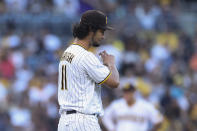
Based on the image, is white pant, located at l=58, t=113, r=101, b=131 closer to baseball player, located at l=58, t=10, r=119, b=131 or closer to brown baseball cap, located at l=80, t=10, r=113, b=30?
baseball player, located at l=58, t=10, r=119, b=131

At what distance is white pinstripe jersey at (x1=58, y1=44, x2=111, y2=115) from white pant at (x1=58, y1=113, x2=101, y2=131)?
7cm

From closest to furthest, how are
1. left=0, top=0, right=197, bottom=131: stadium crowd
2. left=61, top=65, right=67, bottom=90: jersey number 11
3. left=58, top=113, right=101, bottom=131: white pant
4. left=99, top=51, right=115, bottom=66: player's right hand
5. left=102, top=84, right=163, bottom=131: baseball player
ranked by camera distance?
left=58, top=113, right=101, bottom=131: white pant, left=61, top=65, right=67, bottom=90: jersey number 11, left=99, top=51, right=115, bottom=66: player's right hand, left=102, top=84, right=163, bottom=131: baseball player, left=0, top=0, right=197, bottom=131: stadium crowd

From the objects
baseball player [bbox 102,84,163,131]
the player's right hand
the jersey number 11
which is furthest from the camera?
baseball player [bbox 102,84,163,131]

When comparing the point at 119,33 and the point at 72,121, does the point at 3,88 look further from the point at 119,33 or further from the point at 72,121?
the point at 72,121

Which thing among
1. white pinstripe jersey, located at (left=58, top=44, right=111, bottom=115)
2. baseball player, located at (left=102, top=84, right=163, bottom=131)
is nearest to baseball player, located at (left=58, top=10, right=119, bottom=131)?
white pinstripe jersey, located at (left=58, top=44, right=111, bottom=115)

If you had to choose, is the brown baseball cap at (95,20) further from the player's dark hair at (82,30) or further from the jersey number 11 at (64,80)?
the jersey number 11 at (64,80)

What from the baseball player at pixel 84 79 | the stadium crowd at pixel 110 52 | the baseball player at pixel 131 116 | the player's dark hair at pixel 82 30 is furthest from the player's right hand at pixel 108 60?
the stadium crowd at pixel 110 52

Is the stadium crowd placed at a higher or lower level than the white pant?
higher

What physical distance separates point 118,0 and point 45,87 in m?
5.38

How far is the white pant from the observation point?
5.92 m

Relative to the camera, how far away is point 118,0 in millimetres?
18141

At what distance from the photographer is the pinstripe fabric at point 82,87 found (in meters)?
5.93

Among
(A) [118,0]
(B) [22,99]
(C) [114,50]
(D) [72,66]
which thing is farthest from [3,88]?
(D) [72,66]

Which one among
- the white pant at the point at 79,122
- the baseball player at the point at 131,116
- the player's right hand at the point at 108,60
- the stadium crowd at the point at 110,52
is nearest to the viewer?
the white pant at the point at 79,122
